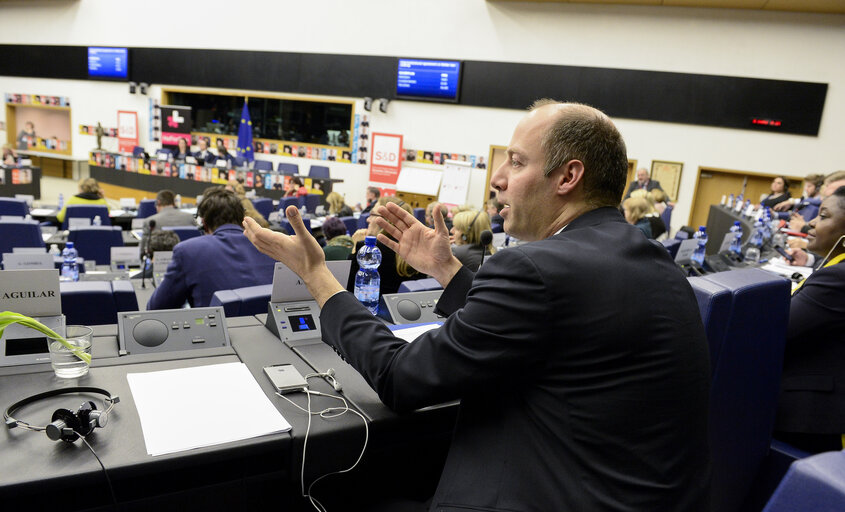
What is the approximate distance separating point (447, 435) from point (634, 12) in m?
9.94

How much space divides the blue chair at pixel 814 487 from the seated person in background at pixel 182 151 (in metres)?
12.6

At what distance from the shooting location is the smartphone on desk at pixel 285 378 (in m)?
1.38

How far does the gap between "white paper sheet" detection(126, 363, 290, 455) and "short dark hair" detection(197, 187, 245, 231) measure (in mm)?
1815

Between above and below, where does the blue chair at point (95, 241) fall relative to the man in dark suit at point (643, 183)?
below

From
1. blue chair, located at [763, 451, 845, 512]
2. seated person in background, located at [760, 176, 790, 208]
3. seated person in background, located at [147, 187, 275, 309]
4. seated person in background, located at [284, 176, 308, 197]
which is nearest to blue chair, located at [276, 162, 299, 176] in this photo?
seated person in background, located at [284, 176, 308, 197]

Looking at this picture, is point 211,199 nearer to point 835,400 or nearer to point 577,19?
point 835,400

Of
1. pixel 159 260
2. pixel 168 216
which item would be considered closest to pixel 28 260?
pixel 159 260

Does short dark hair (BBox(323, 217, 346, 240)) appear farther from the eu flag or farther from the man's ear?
the eu flag

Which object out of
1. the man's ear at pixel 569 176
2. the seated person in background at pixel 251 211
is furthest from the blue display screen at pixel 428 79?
the man's ear at pixel 569 176

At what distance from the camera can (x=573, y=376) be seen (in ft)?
3.28

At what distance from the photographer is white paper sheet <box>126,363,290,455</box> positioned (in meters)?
1.14

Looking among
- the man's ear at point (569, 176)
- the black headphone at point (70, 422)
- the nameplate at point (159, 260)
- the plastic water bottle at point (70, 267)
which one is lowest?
the plastic water bottle at point (70, 267)

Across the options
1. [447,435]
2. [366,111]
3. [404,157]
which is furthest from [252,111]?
[447,435]

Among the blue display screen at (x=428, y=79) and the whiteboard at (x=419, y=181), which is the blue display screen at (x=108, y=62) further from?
the whiteboard at (x=419, y=181)
